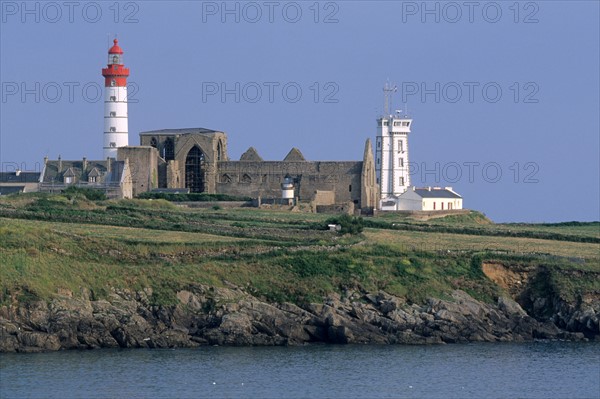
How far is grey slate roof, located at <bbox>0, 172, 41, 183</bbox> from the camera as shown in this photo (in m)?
88.2

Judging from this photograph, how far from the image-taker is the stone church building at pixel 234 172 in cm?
8769

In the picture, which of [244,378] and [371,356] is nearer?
[244,378]

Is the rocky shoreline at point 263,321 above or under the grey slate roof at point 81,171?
under

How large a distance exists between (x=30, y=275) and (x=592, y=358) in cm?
1913

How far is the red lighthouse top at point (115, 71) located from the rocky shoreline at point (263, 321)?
123 ft

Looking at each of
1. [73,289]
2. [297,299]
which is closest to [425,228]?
[297,299]

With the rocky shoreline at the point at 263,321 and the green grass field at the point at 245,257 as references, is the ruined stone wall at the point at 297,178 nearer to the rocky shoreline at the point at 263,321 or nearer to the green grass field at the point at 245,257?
the green grass field at the point at 245,257

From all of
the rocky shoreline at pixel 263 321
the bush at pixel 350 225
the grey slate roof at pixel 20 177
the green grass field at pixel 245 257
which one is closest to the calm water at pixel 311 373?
the rocky shoreline at pixel 263 321

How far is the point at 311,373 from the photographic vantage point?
48.6m

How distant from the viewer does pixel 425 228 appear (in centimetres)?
7212

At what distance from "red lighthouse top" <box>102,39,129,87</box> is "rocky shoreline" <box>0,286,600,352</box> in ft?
123

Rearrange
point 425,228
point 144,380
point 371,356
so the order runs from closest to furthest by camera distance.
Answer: point 144,380 → point 371,356 → point 425,228

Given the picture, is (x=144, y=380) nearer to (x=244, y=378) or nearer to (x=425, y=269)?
(x=244, y=378)

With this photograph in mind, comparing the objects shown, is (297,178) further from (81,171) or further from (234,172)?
(81,171)
